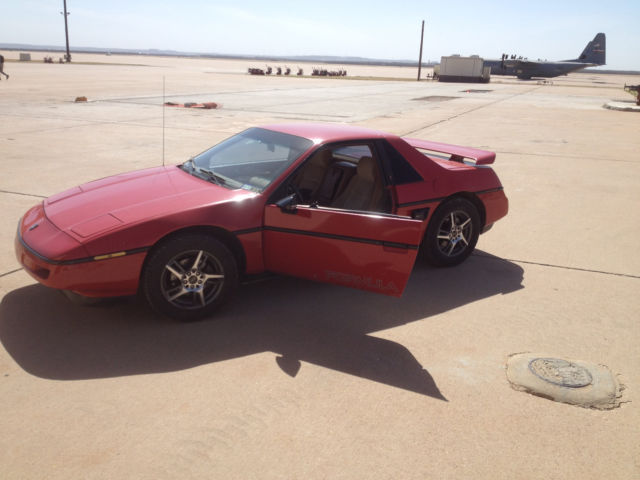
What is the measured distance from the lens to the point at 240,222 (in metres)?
4.10

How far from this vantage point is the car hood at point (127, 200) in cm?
386

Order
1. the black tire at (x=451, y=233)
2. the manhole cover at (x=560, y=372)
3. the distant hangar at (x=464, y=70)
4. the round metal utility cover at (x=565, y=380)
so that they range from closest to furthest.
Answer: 1. the round metal utility cover at (x=565, y=380)
2. the manhole cover at (x=560, y=372)
3. the black tire at (x=451, y=233)
4. the distant hangar at (x=464, y=70)

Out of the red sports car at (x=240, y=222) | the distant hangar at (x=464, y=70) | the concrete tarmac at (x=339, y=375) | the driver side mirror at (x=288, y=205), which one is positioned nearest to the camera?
the concrete tarmac at (x=339, y=375)

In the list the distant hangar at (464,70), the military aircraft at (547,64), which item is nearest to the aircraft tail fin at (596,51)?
the military aircraft at (547,64)

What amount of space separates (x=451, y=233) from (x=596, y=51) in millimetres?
98663

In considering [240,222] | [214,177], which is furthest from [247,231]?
[214,177]

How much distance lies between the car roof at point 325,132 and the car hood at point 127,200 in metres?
0.87

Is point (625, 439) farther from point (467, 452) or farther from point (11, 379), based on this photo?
point (11, 379)

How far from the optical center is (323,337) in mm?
4020

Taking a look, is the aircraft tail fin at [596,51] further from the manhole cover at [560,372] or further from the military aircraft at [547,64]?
the manhole cover at [560,372]

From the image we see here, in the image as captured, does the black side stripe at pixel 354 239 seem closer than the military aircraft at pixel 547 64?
Yes

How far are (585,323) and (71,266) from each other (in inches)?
151

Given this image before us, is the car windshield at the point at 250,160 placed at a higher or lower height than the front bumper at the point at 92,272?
higher

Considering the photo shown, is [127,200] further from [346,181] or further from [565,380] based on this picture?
[565,380]
